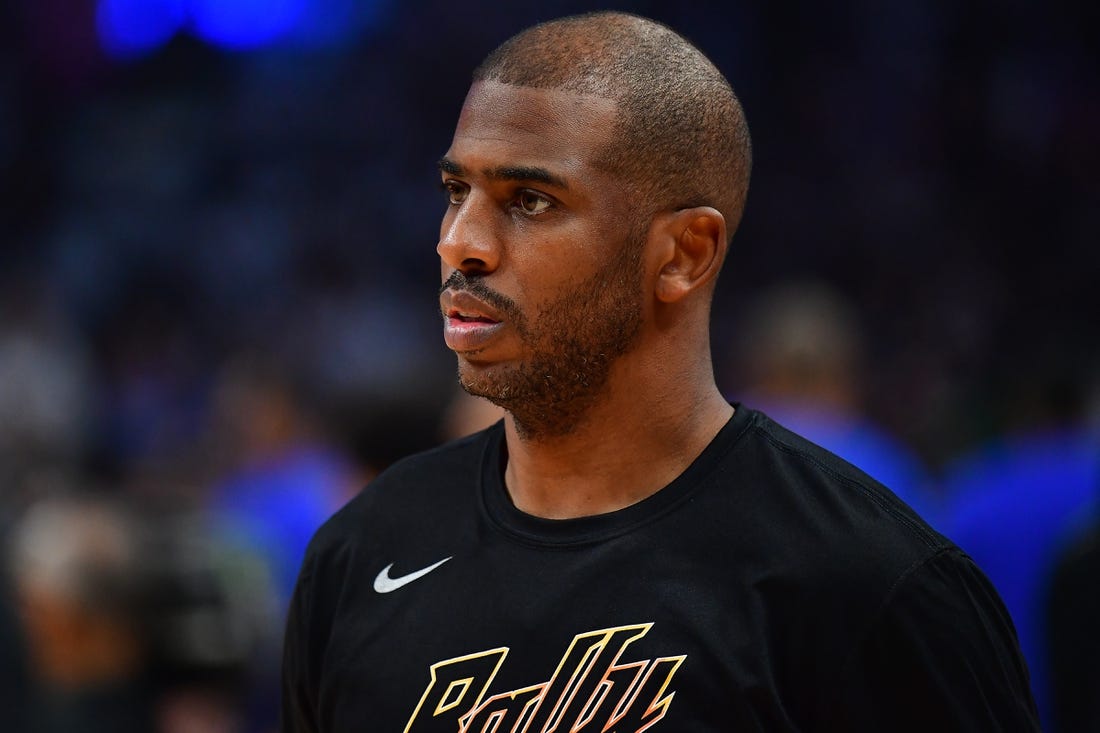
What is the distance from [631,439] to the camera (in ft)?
8.48

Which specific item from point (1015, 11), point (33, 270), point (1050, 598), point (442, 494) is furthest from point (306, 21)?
point (442, 494)

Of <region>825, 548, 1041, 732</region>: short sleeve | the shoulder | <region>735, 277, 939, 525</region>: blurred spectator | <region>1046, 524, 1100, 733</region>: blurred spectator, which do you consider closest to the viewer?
<region>825, 548, 1041, 732</region>: short sleeve

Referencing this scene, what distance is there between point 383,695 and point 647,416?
67 centimetres

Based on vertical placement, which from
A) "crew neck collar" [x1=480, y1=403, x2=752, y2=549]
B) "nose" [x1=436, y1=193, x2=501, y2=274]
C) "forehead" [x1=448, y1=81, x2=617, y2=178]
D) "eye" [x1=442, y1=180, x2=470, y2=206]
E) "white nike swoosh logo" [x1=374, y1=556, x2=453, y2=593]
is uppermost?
"forehead" [x1=448, y1=81, x2=617, y2=178]

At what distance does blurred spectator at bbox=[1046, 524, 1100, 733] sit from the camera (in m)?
4.23

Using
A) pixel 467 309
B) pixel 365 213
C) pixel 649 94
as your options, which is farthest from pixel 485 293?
pixel 365 213

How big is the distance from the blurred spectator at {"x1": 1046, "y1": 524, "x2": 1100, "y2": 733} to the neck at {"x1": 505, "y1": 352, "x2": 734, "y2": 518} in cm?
215

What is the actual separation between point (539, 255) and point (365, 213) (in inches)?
413

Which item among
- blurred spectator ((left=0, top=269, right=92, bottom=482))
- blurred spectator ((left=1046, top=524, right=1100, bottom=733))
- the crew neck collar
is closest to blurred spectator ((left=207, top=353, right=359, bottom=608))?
blurred spectator ((left=0, top=269, right=92, bottom=482))

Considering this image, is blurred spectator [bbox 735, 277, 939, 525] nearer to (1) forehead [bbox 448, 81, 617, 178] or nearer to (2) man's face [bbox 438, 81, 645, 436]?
(2) man's face [bbox 438, 81, 645, 436]

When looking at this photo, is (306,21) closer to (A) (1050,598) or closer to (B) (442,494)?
(A) (1050,598)

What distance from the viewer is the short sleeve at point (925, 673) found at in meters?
2.26

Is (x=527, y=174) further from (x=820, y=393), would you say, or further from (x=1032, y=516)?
(x=1032, y=516)

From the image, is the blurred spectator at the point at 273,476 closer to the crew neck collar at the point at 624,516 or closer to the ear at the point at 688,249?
the crew neck collar at the point at 624,516
